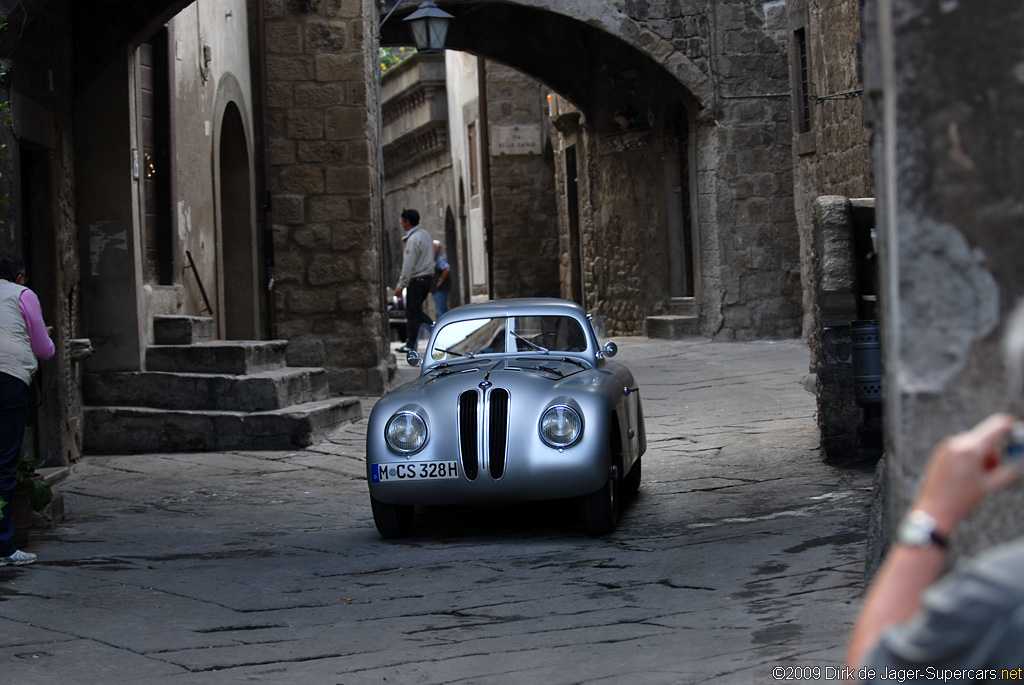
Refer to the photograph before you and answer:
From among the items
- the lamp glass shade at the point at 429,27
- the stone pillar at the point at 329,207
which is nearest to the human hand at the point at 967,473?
the stone pillar at the point at 329,207

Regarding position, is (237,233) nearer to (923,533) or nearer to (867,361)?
(867,361)

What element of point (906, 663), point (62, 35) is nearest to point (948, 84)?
point (906, 663)

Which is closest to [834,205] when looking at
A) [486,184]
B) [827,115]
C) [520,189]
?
[827,115]

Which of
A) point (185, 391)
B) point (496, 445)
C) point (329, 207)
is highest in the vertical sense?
point (329, 207)

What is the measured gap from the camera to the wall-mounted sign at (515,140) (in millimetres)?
25609

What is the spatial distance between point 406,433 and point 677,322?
11.9 m

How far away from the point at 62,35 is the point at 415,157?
25.9 metres

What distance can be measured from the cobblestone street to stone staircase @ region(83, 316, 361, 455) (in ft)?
2.04

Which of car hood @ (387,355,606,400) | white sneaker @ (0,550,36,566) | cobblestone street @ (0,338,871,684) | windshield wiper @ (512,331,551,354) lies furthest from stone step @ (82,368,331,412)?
white sneaker @ (0,550,36,566)

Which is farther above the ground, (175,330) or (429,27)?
(429,27)

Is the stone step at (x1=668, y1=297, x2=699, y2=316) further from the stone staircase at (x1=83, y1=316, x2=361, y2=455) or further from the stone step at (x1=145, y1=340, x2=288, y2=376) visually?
the stone step at (x1=145, y1=340, x2=288, y2=376)

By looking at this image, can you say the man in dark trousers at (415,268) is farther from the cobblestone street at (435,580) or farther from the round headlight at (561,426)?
the round headlight at (561,426)

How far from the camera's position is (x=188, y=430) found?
9781mm

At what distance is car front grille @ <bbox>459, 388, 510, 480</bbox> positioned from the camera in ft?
20.4
